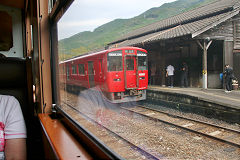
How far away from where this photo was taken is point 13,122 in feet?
4.47

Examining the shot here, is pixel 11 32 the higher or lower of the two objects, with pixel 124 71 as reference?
higher

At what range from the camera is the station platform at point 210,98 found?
0.78 m

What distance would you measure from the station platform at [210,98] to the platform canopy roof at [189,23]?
0.27 meters

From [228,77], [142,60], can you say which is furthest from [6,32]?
[228,77]

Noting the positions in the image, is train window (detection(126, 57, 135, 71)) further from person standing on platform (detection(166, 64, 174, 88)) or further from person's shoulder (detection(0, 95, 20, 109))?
person's shoulder (detection(0, 95, 20, 109))

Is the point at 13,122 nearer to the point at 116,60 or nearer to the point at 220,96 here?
the point at 116,60

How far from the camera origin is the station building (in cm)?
67

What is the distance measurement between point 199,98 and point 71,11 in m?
1.04

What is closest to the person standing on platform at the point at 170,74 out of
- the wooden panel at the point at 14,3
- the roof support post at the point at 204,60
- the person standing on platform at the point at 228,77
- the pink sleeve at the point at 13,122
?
the roof support post at the point at 204,60

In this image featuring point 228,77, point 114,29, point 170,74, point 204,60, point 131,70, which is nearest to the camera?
point 228,77

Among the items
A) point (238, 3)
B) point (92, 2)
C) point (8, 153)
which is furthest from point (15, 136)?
point (238, 3)

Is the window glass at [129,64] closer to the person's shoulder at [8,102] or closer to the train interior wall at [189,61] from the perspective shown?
the train interior wall at [189,61]

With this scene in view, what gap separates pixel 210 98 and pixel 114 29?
603mm

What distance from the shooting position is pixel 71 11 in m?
1.38
